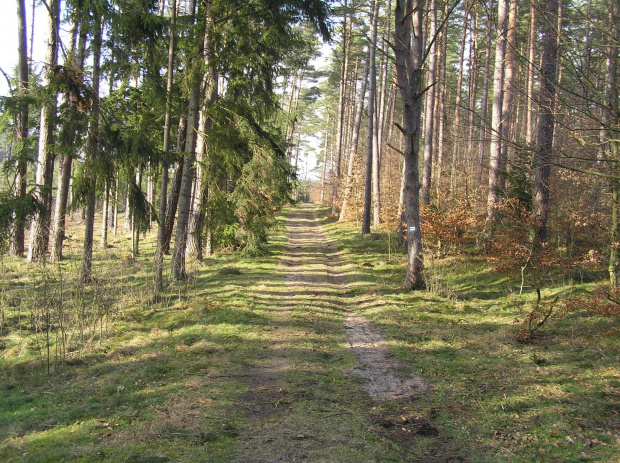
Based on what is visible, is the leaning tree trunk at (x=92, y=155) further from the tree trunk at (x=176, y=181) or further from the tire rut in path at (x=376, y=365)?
the tire rut in path at (x=376, y=365)

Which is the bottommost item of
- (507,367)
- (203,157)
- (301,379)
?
(301,379)

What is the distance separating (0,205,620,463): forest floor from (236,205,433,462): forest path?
3 cm

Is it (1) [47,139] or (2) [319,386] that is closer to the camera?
(2) [319,386]

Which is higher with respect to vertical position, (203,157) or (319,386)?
(203,157)

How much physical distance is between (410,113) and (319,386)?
750 centimetres

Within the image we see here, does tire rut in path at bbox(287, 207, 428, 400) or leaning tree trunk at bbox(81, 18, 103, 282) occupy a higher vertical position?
leaning tree trunk at bbox(81, 18, 103, 282)

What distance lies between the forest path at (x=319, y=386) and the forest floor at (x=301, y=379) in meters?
0.03

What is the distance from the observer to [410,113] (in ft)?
36.0

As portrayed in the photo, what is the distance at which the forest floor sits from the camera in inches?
166

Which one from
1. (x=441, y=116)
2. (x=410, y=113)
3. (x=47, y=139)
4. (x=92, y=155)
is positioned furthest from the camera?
(x=441, y=116)

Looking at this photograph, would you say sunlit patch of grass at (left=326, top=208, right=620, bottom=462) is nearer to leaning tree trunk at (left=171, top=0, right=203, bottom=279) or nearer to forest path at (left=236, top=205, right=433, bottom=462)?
forest path at (left=236, top=205, right=433, bottom=462)

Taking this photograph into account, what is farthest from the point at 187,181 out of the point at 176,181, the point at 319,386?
the point at 319,386

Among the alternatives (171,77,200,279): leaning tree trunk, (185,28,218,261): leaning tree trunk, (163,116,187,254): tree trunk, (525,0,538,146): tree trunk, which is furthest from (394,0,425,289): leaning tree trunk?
(163,116,187,254): tree trunk

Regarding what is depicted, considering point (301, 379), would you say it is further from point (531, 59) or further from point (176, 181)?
point (531, 59)
